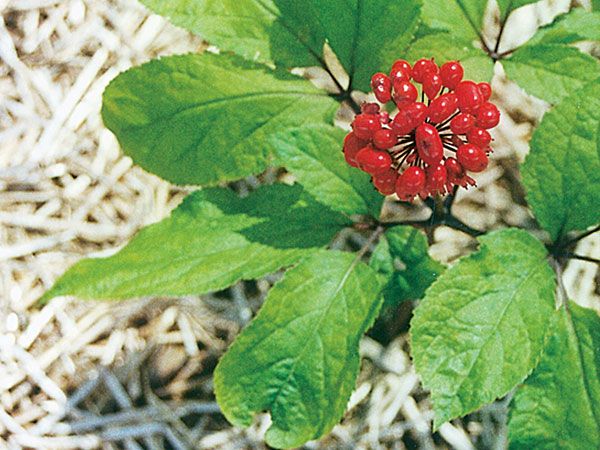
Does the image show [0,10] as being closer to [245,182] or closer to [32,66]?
[32,66]

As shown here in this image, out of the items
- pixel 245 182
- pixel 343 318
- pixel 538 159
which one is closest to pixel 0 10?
pixel 245 182

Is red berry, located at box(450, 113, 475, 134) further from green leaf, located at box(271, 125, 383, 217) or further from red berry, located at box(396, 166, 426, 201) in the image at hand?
green leaf, located at box(271, 125, 383, 217)

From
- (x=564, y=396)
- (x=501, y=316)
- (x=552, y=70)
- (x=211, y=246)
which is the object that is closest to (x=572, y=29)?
(x=552, y=70)

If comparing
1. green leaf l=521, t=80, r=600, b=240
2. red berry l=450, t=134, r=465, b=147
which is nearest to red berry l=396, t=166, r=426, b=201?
red berry l=450, t=134, r=465, b=147

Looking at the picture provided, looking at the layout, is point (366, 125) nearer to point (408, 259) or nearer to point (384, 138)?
point (384, 138)

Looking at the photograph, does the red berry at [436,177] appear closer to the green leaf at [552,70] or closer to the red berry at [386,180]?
the red berry at [386,180]

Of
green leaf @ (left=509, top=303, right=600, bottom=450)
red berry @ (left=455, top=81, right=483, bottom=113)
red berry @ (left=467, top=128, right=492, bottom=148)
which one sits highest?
red berry @ (left=455, top=81, right=483, bottom=113)
